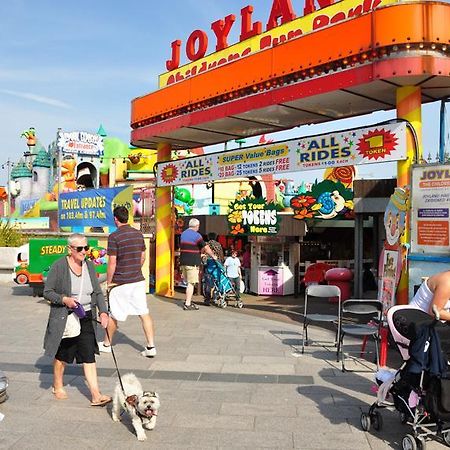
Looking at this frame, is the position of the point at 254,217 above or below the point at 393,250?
above

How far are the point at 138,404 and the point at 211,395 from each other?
1.20 metres

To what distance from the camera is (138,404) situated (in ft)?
13.3

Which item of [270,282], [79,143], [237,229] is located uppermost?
[79,143]

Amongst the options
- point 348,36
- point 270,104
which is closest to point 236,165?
point 270,104

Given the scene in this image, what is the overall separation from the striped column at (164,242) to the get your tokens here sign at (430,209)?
21.4 ft

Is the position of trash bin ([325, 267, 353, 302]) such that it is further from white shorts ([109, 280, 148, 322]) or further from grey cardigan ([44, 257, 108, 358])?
grey cardigan ([44, 257, 108, 358])

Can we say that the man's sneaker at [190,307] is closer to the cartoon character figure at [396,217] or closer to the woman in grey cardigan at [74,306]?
A: the cartoon character figure at [396,217]

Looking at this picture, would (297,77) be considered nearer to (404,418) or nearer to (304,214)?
(304,214)

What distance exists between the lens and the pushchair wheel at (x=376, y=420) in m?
4.14

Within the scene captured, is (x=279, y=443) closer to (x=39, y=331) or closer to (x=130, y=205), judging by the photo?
(x=39, y=331)

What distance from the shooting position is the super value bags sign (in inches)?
504

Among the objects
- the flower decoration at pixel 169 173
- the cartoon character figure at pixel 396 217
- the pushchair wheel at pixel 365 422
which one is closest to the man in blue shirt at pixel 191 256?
the flower decoration at pixel 169 173

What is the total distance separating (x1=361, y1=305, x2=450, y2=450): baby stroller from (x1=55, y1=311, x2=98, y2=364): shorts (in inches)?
102

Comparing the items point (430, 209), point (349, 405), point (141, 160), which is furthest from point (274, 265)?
point (141, 160)
